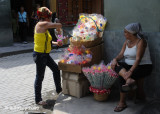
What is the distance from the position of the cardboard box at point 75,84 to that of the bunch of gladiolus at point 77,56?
9.4 inches

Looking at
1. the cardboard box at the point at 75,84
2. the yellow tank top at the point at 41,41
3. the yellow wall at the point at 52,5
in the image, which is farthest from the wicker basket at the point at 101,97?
the yellow wall at the point at 52,5

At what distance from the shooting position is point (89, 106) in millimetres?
3768

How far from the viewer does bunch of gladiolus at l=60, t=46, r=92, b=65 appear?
4.08 meters

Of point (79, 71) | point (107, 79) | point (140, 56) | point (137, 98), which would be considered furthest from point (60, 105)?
point (140, 56)

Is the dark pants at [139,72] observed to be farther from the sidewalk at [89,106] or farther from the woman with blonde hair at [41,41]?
the woman with blonde hair at [41,41]

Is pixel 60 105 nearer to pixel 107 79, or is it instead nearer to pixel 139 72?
pixel 107 79

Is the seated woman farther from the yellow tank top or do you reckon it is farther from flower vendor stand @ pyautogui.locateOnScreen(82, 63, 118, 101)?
the yellow tank top

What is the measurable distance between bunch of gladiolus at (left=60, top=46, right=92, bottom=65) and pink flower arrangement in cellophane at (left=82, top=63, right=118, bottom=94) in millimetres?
264

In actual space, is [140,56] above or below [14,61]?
above

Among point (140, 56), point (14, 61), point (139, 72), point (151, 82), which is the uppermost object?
Answer: point (140, 56)

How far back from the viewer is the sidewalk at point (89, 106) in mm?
3566

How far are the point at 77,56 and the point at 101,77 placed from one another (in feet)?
2.09

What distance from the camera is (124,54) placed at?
373cm

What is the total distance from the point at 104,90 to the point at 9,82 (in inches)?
110
